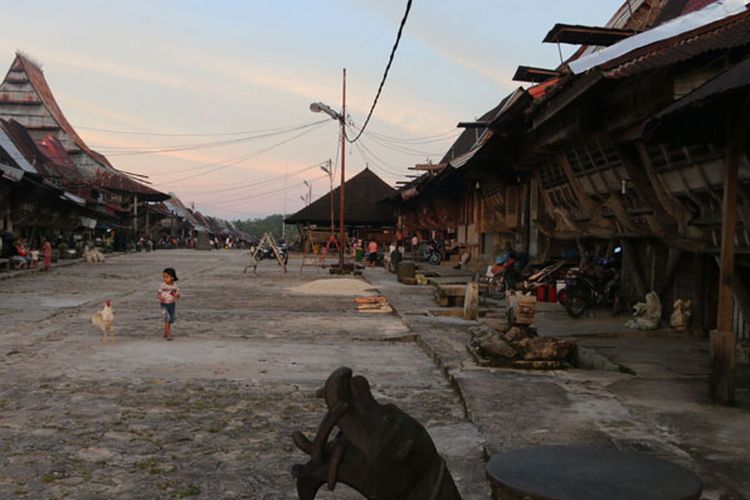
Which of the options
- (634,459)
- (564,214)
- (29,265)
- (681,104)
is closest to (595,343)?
(681,104)

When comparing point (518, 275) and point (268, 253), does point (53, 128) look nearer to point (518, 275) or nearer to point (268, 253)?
point (268, 253)

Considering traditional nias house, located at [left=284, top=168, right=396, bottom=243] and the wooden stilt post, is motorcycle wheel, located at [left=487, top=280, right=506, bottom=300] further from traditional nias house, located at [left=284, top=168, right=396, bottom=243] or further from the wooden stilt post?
traditional nias house, located at [left=284, top=168, right=396, bottom=243]

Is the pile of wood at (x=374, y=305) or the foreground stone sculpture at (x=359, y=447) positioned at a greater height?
the foreground stone sculpture at (x=359, y=447)

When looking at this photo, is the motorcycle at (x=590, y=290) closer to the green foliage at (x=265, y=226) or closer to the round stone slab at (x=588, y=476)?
the round stone slab at (x=588, y=476)

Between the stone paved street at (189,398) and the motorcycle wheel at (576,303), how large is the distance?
115 inches

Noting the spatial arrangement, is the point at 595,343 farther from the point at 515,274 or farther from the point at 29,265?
the point at 29,265

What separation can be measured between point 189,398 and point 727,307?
5.10m

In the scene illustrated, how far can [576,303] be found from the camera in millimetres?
12383

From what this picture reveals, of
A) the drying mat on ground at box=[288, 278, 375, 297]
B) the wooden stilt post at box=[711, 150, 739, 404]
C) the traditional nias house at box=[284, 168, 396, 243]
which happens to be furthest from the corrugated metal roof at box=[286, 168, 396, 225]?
the wooden stilt post at box=[711, 150, 739, 404]

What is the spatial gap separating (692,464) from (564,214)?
35.1ft

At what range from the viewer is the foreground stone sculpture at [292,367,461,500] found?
7.37 ft

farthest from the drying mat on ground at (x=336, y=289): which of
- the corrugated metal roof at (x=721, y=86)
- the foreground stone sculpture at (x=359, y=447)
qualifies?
the foreground stone sculpture at (x=359, y=447)

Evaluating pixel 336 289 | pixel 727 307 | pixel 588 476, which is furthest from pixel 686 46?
pixel 336 289

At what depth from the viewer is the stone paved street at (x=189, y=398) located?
15.3 feet
